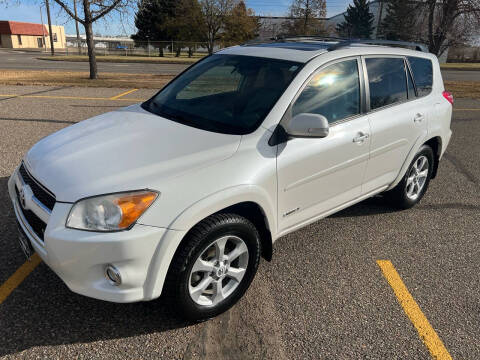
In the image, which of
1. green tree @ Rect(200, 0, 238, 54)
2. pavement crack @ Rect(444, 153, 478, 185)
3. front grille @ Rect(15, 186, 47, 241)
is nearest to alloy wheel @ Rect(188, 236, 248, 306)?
front grille @ Rect(15, 186, 47, 241)

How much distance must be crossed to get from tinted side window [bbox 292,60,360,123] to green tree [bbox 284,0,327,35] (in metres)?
41.1

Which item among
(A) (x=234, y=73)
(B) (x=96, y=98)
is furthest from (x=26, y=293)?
(B) (x=96, y=98)

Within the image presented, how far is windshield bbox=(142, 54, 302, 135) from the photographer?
2.88 m

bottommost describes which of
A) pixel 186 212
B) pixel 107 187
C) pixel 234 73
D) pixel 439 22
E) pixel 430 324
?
pixel 430 324

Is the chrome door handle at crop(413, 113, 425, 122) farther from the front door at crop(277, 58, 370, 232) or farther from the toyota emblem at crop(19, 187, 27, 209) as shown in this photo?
the toyota emblem at crop(19, 187, 27, 209)

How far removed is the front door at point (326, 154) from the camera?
9.16 feet

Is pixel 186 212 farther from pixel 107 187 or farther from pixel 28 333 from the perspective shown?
pixel 28 333

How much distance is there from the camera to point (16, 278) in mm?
2885

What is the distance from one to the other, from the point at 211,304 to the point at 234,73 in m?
2.09

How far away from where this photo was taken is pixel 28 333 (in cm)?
240

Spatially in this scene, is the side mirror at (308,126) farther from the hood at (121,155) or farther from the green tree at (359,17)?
the green tree at (359,17)

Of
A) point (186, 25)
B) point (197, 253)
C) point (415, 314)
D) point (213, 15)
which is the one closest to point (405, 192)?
point (415, 314)

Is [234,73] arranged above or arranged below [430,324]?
above

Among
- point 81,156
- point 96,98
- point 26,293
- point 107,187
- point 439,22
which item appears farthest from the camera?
point 439,22
